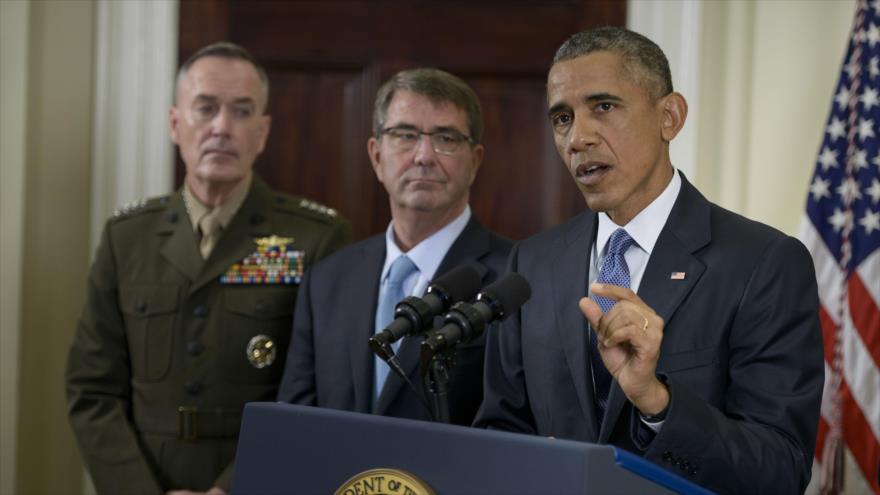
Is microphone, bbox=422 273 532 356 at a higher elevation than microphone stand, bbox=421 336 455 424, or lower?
higher

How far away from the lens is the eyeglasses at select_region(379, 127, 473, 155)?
2.69 meters

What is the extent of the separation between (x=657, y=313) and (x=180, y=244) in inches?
63.7

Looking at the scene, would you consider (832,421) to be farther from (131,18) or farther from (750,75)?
(131,18)

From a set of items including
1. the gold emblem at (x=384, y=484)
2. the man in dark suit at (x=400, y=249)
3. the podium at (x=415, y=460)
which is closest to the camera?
the podium at (x=415, y=460)

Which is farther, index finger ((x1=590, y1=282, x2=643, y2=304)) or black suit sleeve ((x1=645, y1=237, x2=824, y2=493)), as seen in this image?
black suit sleeve ((x1=645, y1=237, x2=824, y2=493))

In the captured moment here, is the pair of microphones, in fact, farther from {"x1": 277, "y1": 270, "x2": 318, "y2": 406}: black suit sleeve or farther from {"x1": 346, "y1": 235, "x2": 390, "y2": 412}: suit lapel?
{"x1": 277, "y1": 270, "x2": 318, "y2": 406}: black suit sleeve

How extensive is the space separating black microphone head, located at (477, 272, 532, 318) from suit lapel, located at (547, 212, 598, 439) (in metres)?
0.35

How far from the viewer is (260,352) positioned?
2.98 meters

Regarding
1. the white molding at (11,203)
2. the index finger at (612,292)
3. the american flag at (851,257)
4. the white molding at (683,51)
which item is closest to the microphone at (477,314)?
the index finger at (612,292)

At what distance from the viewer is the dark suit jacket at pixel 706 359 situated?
169 centimetres

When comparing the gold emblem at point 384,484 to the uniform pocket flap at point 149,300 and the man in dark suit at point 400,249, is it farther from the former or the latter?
the uniform pocket flap at point 149,300

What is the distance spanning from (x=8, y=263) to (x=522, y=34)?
1846mm

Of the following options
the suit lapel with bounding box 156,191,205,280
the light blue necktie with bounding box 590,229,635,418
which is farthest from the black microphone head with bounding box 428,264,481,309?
the suit lapel with bounding box 156,191,205,280

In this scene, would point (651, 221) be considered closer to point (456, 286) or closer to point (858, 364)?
point (456, 286)
